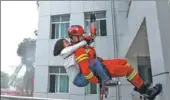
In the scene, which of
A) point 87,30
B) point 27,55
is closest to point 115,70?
point 87,30

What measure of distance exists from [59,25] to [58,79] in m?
1.52

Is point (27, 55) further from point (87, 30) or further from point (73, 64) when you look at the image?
point (73, 64)

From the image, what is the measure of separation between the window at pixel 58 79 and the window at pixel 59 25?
94 centimetres

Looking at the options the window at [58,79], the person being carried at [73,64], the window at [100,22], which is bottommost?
the window at [58,79]

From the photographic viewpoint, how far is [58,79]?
5.90 m

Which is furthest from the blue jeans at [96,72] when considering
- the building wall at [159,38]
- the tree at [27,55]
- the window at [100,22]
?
the tree at [27,55]

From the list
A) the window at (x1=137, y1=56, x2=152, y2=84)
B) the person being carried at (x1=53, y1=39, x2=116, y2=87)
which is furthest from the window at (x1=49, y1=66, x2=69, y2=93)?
the person being carried at (x1=53, y1=39, x2=116, y2=87)

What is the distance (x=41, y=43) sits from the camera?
6.10 m

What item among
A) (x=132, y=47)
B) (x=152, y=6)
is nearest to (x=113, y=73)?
(x=152, y=6)

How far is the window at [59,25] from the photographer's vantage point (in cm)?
618

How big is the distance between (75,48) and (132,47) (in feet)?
Result: 6.47

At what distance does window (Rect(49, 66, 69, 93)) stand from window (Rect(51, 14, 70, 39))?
936mm

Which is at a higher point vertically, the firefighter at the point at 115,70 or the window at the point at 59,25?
the window at the point at 59,25

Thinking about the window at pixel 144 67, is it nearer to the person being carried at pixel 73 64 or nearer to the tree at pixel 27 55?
the person being carried at pixel 73 64
